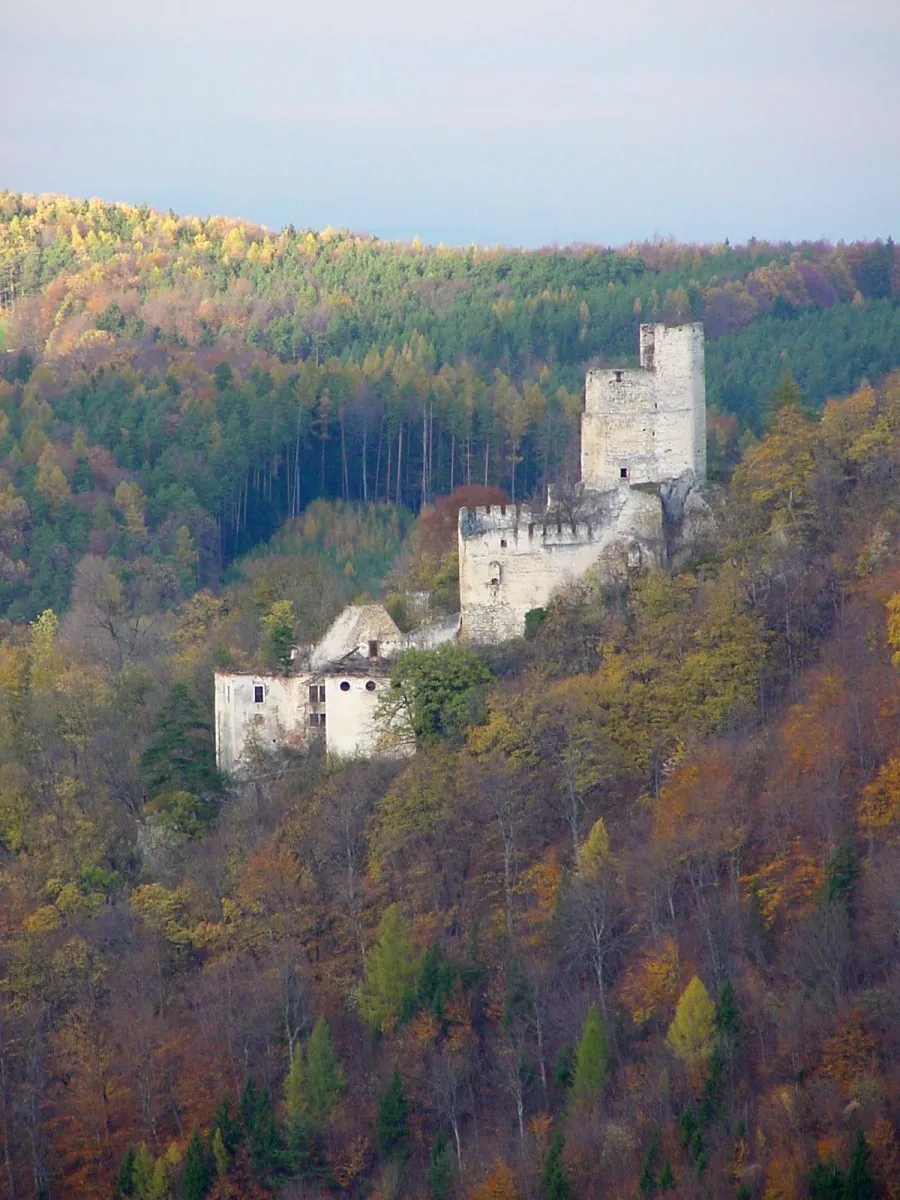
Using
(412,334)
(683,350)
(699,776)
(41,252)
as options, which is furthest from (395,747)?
(41,252)

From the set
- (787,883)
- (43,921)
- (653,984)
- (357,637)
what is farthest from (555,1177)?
(43,921)

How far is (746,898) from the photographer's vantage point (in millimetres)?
43188

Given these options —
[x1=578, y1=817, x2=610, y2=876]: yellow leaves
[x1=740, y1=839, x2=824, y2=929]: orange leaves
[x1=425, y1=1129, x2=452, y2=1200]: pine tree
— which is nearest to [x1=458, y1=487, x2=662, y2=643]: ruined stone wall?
[x1=578, y1=817, x2=610, y2=876]: yellow leaves

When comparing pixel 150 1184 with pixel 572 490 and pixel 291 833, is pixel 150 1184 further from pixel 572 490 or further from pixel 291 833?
pixel 572 490

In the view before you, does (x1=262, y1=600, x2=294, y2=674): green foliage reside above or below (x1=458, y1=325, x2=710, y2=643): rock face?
below

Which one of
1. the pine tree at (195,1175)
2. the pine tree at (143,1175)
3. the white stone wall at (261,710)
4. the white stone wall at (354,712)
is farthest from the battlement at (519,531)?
the pine tree at (143,1175)

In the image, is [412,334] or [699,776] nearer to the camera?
[699,776]

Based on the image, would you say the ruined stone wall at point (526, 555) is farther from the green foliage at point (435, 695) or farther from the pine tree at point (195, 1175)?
the pine tree at point (195, 1175)

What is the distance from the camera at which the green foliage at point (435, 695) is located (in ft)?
155

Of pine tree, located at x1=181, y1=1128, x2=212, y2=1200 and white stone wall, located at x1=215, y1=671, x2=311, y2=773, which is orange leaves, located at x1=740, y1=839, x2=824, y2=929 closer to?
white stone wall, located at x1=215, y1=671, x2=311, y2=773

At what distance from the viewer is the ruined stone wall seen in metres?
A: 48.6

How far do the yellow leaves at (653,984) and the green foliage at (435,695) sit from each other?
19.1 feet

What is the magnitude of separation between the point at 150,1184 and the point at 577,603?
39.1ft

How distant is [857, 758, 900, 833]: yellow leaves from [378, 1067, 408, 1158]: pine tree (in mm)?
8226
